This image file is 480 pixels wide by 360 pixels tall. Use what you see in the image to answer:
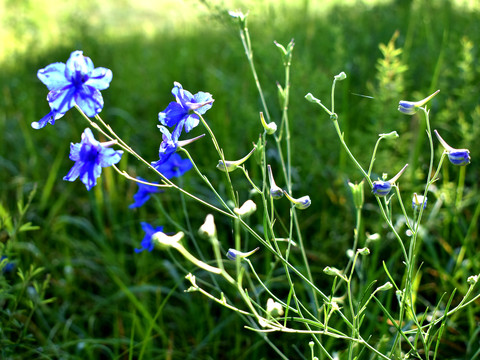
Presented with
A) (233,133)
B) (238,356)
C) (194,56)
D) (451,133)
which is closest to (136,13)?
(194,56)

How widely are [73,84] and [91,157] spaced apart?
0.46 feet

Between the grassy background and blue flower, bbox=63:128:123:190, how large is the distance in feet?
1.62

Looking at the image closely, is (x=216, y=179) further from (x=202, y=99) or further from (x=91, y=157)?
(x=91, y=157)

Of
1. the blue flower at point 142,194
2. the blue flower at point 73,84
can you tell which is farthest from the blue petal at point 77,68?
the blue flower at point 142,194

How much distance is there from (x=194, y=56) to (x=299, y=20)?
2.47ft

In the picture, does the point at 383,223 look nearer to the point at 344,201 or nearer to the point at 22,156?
the point at 344,201

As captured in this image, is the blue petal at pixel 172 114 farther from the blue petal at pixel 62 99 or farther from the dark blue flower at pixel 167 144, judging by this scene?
the blue petal at pixel 62 99

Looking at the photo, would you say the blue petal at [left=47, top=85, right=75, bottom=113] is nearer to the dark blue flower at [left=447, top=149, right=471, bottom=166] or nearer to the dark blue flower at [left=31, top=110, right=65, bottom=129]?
the dark blue flower at [left=31, top=110, right=65, bottom=129]

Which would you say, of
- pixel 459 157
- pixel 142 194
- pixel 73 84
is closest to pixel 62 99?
pixel 73 84

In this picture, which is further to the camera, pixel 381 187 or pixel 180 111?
pixel 180 111

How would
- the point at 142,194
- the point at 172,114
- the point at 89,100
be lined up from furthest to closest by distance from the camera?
the point at 142,194 → the point at 172,114 → the point at 89,100

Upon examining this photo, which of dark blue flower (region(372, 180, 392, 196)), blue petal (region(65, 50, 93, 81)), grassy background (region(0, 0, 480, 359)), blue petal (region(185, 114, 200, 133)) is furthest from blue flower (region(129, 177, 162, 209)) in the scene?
dark blue flower (region(372, 180, 392, 196))

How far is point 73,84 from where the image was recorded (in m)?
1.02

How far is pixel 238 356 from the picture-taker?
5.73 feet
